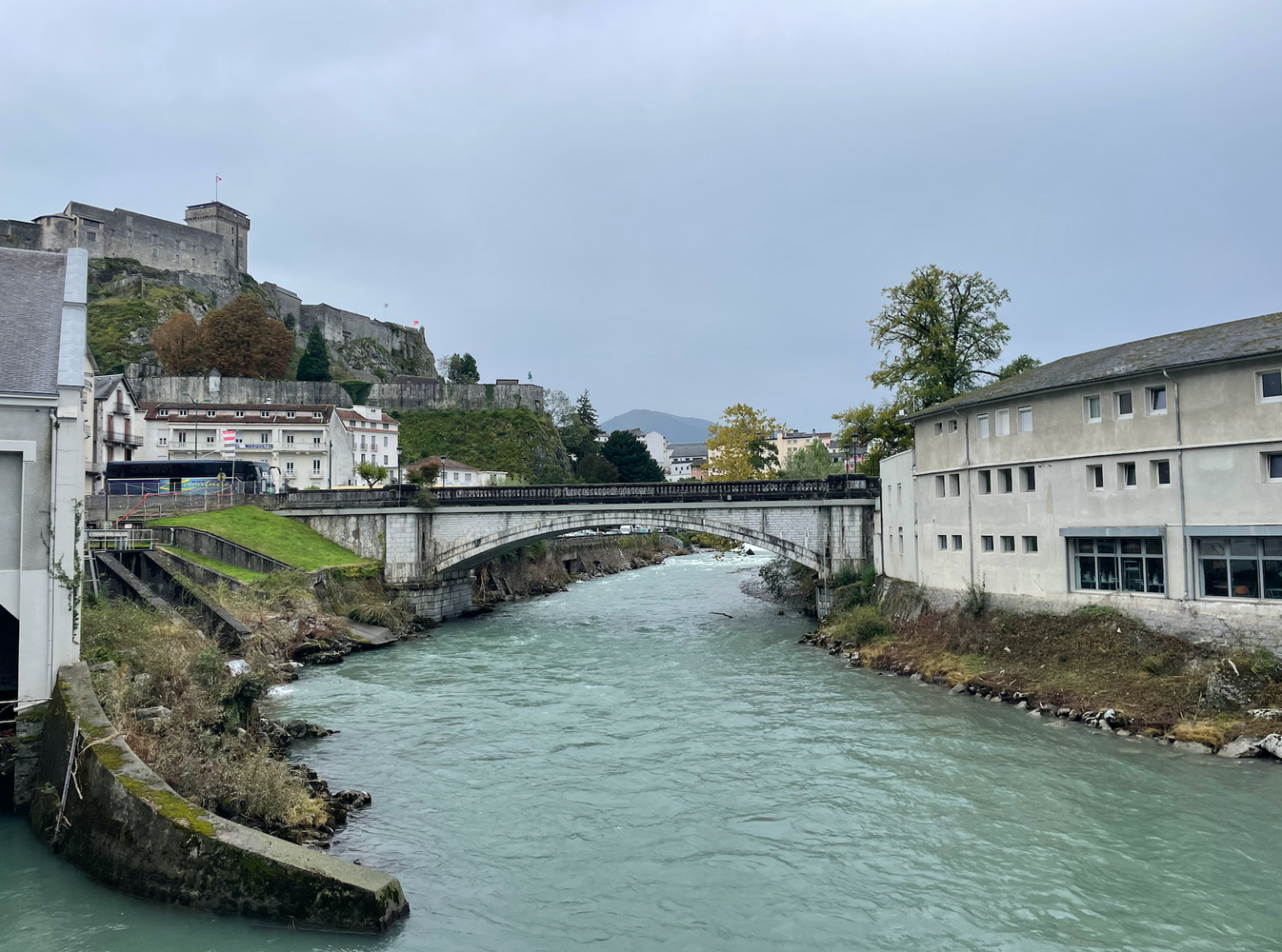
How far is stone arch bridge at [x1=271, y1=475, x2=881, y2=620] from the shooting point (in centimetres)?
3847

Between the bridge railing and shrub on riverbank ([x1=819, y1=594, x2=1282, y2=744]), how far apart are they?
11001 mm

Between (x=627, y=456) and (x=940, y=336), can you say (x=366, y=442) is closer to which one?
(x=627, y=456)

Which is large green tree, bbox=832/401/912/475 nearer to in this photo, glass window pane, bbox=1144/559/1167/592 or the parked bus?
glass window pane, bbox=1144/559/1167/592

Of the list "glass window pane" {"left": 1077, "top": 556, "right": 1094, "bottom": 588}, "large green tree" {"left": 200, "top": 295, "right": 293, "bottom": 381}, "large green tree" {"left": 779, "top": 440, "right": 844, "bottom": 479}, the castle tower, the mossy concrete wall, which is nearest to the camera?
the mossy concrete wall

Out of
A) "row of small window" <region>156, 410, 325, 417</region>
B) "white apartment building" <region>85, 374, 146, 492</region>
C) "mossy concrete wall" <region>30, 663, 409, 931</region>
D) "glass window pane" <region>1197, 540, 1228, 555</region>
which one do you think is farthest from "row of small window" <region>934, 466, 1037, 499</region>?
"row of small window" <region>156, 410, 325, 417</region>

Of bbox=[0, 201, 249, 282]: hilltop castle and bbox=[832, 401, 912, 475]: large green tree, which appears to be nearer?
bbox=[832, 401, 912, 475]: large green tree

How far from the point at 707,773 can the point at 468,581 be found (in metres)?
31.5

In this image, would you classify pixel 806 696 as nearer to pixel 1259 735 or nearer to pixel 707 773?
pixel 707 773

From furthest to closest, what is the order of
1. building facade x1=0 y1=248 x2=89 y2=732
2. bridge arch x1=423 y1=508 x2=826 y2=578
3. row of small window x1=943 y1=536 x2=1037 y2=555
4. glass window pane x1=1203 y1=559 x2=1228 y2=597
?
bridge arch x1=423 y1=508 x2=826 y2=578, row of small window x1=943 y1=536 x2=1037 y2=555, glass window pane x1=1203 y1=559 x2=1228 y2=597, building facade x1=0 y1=248 x2=89 y2=732

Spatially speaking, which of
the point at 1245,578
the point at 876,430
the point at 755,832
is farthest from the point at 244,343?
the point at 1245,578

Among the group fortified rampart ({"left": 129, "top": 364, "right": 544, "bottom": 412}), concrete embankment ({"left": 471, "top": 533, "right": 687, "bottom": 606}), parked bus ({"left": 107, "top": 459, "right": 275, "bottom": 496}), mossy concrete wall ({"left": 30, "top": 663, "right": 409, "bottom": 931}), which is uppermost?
fortified rampart ({"left": 129, "top": 364, "right": 544, "bottom": 412})

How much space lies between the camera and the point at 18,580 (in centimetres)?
1415

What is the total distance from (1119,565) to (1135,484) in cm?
219

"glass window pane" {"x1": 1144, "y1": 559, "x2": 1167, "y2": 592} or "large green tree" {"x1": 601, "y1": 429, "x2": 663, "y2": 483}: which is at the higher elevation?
"large green tree" {"x1": 601, "y1": 429, "x2": 663, "y2": 483}
